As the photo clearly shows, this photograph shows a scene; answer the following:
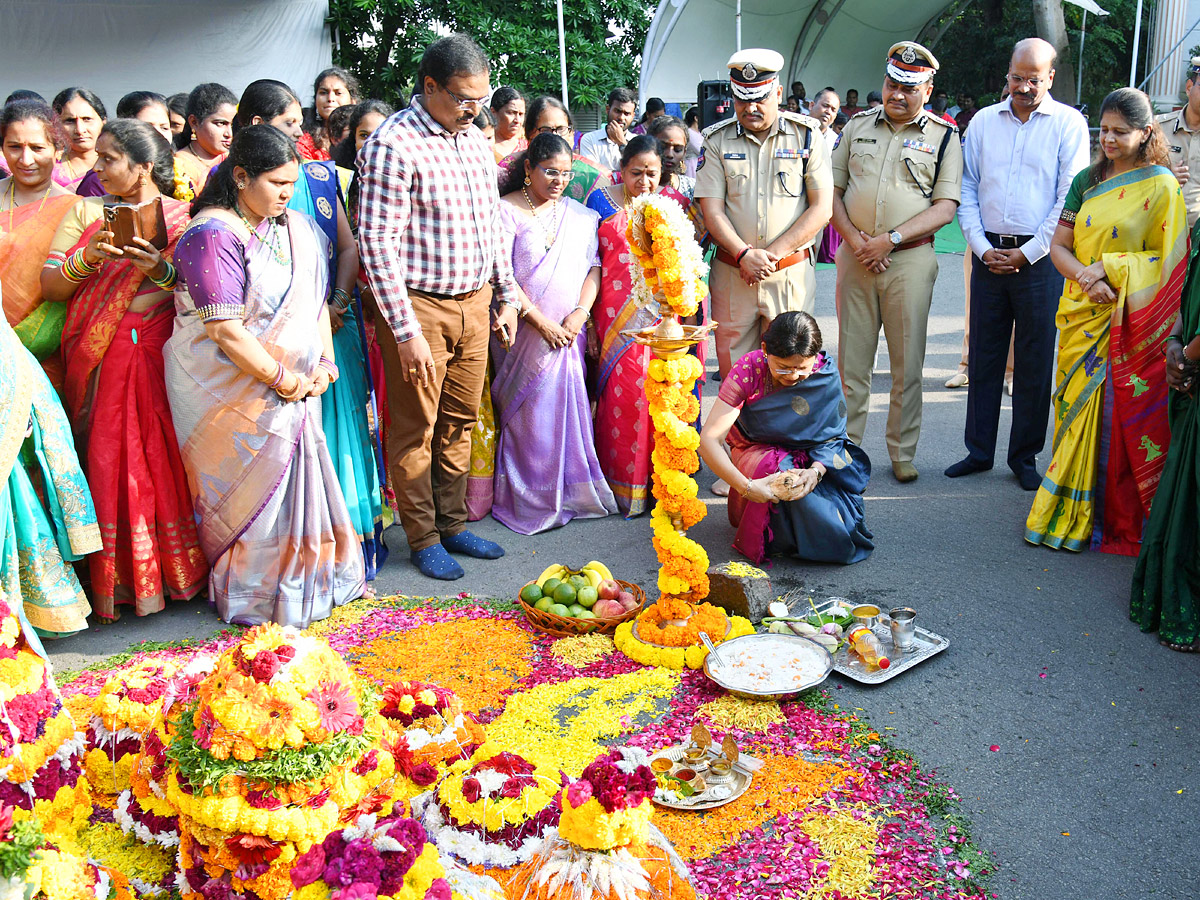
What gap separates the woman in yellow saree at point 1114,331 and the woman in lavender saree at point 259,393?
312 cm

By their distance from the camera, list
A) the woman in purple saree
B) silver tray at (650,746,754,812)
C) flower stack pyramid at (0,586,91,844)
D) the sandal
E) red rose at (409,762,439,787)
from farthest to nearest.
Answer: the woman in purple saree → the sandal → silver tray at (650,746,754,812) → red rose at (409,762,439,787) → flower stack pyramid at (0,586,91,844)

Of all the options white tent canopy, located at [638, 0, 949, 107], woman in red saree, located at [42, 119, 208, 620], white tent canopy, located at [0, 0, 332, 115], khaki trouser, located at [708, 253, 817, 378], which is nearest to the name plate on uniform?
khaki trouser, located at [708, 253, 817, 378]

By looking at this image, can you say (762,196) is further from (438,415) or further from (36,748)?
(36,748)

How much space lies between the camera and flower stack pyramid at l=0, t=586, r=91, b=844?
93.0 inches

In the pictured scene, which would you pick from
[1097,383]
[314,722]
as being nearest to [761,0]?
[1097,383]

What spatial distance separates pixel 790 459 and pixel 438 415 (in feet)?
5.19

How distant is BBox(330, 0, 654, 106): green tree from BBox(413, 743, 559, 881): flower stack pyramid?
44.4 ft

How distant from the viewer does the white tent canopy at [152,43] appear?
30.8 ft

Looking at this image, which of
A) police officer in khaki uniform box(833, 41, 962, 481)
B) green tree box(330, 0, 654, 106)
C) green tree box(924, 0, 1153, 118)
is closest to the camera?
police officer in khaki uniform box(833, 41, 962, 481)

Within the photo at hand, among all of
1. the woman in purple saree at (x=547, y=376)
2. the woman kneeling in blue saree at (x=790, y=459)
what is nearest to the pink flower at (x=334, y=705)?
the woman kneeling in blue saree at (x=790, y=459)

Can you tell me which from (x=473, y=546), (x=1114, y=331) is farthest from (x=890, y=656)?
(x=473, y=546)

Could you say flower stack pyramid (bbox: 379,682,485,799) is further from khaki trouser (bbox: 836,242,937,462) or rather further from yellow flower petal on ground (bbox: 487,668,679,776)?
khaki trouser (bbox: 836,242,937,462)

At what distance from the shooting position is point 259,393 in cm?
379

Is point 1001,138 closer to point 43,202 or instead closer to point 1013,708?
→ point 1013,708
